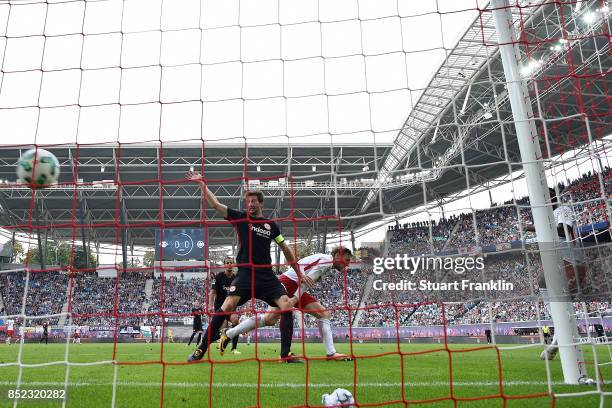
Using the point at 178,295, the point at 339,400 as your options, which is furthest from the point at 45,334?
the point at 339,400

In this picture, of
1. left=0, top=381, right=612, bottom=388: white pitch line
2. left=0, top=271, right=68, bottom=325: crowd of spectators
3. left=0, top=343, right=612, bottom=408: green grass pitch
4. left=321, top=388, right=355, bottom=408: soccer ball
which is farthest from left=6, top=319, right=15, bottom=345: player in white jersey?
left=321, top=388, right=355, bottom=408: soccer ball

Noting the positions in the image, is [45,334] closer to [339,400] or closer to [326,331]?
[326,331]

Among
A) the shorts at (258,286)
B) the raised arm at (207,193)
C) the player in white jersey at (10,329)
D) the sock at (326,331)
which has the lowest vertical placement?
the sock at (326,331)

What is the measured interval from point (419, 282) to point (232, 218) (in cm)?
2284

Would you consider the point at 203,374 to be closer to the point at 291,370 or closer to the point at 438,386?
the point at 291,370

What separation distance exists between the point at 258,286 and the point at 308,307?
3.80ft

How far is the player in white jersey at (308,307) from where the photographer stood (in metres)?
5.88

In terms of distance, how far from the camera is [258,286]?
5672mm

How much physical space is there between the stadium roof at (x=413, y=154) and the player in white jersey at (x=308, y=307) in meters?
0.67

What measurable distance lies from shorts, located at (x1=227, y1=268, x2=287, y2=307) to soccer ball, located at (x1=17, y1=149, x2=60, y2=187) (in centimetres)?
224

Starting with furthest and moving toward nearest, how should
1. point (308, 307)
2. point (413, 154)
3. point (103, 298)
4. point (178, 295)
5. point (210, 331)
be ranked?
point (178, 295)
point (103, 298)
point (413, 154)
point (308, 307)
point (210, 331)

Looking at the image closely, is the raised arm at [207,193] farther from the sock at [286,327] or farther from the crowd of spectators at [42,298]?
the crowd of spectators at [42,298]

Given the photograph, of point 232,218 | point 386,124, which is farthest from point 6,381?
point 386,124

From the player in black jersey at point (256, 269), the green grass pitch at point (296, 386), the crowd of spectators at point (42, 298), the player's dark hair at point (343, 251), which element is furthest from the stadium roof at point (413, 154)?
the crowd of spectators at point (42, 298)
